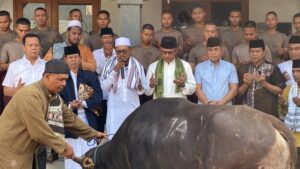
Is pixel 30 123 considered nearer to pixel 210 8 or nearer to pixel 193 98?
pixel 193 98

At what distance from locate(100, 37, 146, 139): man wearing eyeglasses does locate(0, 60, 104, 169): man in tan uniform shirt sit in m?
2.49

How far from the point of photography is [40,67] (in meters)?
8.02

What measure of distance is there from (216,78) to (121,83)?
1220 mm

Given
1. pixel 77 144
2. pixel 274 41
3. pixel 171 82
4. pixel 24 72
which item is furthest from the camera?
pixel 274 41

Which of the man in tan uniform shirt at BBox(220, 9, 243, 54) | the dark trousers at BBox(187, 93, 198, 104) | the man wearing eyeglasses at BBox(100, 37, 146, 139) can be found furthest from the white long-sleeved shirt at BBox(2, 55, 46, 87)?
the man in tan uniform shirt at BBox(220, 9, 243, 54)

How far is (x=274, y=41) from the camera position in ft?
30.8

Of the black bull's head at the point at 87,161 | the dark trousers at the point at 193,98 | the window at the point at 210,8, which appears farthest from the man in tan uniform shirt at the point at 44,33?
the black bull's head at the point at 87,161

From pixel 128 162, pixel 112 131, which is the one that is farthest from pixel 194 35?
pixel 128 162

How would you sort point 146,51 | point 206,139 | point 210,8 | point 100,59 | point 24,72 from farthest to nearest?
point 210,8 < point 146,51 < point 100,59 < point 24,72 < point 206,139

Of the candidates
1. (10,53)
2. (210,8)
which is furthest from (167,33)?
(210,8)

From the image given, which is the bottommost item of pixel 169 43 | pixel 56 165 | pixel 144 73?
pixel 56 165

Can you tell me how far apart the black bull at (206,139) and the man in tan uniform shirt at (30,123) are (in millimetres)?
960

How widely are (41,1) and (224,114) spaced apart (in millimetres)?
8222

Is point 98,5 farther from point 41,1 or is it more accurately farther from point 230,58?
point 230,58
